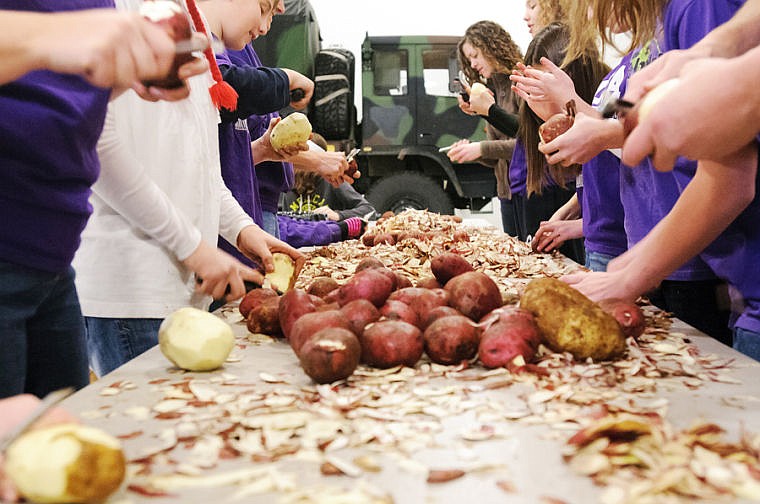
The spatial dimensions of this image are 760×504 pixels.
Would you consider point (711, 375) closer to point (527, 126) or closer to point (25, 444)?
point (25, 444)

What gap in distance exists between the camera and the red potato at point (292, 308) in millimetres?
995

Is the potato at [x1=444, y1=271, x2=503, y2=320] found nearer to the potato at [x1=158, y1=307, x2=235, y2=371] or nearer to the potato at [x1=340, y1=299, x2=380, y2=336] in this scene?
the potato at [x1=340, y1=299, x2=380, y2=336]

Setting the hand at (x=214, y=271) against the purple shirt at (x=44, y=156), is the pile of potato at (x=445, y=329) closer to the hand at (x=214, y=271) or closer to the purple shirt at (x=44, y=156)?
the hand at (x=214, y=271)

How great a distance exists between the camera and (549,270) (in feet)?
5.67

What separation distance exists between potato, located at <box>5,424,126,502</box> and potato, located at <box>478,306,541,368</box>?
0.50 m

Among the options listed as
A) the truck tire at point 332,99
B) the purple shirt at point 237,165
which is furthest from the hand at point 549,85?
the truck tire at point 332,99

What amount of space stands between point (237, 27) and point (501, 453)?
1206 mm

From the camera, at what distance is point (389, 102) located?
5344 mm

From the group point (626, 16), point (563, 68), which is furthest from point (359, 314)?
point (563, 68)

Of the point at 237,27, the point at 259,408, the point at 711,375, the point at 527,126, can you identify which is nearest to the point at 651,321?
the point at 711,375

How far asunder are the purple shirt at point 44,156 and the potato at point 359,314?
431mm

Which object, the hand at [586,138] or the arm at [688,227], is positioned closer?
the arm at [688,227]

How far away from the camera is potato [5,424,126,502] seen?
0.48m

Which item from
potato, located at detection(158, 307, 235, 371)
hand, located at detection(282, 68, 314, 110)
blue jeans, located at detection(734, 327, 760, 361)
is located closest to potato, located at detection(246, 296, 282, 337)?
potato, located at detection(158, 307, 235, 371)
